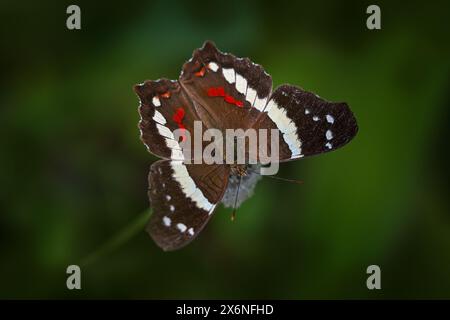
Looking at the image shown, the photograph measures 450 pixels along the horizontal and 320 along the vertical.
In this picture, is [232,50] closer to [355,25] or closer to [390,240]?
[355,25]

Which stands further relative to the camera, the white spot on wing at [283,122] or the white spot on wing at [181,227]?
the white spot on wing at [283,122]

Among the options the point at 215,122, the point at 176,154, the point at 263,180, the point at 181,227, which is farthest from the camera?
the point at 263,180

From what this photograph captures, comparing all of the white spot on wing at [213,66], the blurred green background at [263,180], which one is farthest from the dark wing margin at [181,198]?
the blurred green background at [263,180]

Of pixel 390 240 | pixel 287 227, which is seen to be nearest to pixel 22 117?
pixel 287 227

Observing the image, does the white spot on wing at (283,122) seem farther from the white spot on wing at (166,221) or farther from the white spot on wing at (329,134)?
the white spot on wing at (166,221)

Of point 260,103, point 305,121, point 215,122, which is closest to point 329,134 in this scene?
point 305,121

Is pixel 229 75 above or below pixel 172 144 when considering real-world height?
above

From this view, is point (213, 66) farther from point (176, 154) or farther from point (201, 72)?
point (176, 154)
